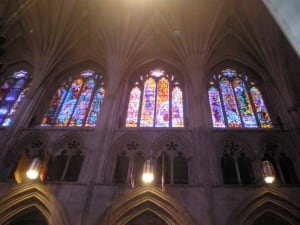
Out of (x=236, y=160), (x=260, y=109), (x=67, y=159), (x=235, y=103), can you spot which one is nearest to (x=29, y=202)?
(x=67, y=159)

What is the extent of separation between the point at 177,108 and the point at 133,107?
190cm

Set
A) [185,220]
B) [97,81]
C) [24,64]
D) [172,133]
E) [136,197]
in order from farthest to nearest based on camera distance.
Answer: [24,64], [97,81], [172,133], [136,197], [185,220]

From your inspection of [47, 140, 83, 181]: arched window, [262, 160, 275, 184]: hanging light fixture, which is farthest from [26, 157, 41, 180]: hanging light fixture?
[262, 160, 275, 184]: hanging light fixture

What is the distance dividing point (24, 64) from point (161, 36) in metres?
7.30

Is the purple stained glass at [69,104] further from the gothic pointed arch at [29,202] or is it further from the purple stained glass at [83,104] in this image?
the gothic pointed arch at [29,202]

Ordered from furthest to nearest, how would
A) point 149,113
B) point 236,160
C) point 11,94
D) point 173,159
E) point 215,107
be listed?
point 11,94, point 215,107, point 149,113, point 173,159, point 236,160

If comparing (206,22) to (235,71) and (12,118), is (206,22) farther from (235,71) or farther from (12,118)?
(12,118)

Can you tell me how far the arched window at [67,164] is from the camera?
366 inches

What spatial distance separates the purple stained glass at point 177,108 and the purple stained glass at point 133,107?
1.54m

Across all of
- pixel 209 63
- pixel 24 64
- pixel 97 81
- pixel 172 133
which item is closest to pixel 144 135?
pixel 172 133

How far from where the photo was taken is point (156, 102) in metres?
12.1

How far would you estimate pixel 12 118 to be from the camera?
1119 cm

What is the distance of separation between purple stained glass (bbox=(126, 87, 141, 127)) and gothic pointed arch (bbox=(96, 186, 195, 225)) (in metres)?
3.49

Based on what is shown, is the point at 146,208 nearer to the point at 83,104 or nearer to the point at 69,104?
the point at 83,104
